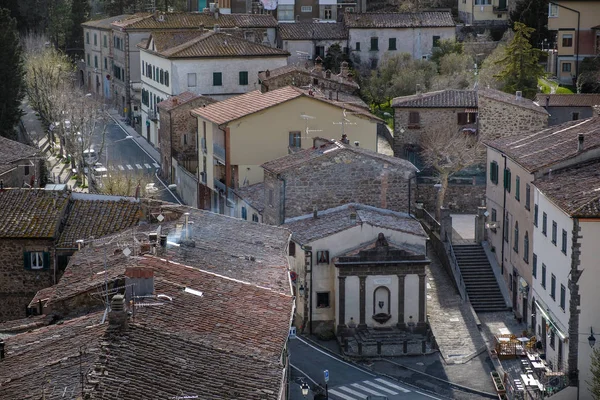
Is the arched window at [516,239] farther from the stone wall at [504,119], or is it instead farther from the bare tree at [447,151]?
the stone wall at [504,119]

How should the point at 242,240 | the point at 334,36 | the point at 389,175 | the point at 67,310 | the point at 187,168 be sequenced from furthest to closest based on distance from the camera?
the point at 334,36 < the point at 187,168 < the point at 389,175 < the point at 242,240 < the point at 67,310

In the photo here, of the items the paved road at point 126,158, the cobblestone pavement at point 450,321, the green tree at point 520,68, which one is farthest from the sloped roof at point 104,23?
the cobblestone pavement at point 450,321

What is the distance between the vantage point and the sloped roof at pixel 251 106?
63.6 metres

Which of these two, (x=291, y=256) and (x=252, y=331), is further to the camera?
(x=291, y=256)

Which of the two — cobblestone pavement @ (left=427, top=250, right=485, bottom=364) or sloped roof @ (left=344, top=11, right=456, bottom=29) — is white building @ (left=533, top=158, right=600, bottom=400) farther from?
sloped roof @ (left=344, top=11, right=456, bottom=29)

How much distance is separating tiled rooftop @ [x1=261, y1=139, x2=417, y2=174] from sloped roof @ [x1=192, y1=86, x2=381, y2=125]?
6.17 metres

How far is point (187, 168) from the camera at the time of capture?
244 feet

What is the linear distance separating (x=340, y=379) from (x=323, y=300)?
5633 mm

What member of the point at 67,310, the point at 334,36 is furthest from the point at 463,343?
the point at 334,36

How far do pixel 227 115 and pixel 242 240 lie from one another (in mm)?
23856

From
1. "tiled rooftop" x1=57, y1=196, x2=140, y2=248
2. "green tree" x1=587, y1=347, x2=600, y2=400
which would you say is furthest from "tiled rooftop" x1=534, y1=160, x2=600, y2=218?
"tiled rooftop" x1=57, y1=196, x2=140, y2=248

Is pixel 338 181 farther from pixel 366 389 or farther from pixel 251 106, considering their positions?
pixel 251 106

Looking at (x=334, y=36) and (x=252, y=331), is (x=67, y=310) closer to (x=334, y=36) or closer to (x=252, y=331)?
(x=252, y=331)

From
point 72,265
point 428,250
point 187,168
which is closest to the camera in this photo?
point 72,265
